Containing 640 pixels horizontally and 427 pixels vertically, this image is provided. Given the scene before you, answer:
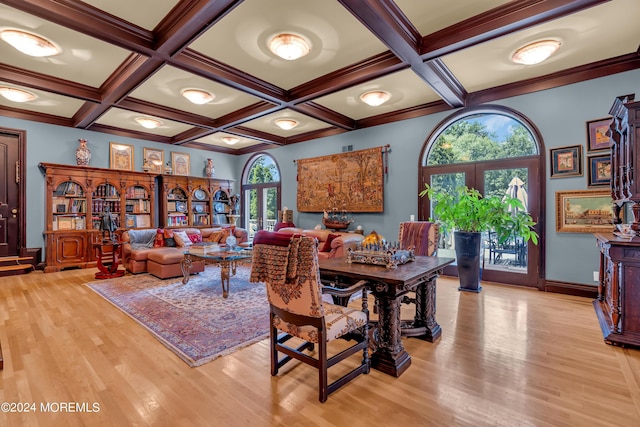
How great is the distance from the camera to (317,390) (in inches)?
79.7

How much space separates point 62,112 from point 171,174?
2482mm

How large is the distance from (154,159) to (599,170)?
884 centimetres

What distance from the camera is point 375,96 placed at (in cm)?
484

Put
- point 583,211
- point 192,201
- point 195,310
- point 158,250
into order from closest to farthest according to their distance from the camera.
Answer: point 195,310 < point 583,211 < point 158,250 < point 192,201

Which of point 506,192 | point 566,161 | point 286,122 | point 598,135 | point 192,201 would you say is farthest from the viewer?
point 192,201

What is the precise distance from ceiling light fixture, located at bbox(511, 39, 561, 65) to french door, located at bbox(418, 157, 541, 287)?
157cm

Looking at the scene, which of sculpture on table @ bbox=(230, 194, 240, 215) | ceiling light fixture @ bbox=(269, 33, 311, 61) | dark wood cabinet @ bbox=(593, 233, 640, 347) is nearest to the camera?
dark wood cabinet @ bbox=(593, 233, 640, 347)

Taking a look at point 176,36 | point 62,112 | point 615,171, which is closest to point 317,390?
point 176,36

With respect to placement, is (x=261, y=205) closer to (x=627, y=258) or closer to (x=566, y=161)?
(x=566, y=161)

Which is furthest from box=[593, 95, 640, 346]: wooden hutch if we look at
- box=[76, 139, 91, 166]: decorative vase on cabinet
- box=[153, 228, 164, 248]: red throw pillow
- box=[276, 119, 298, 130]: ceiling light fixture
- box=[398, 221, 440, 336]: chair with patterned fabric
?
box=[76, 139, 91, 166]: decorative vase on cabinet

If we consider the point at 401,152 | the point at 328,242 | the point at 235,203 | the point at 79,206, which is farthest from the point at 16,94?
the point at 401,152

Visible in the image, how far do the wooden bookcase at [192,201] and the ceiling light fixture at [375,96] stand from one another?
5.24m

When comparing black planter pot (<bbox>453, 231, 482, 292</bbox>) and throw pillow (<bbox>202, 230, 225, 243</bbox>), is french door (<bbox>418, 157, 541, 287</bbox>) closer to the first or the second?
black planter pot (<bbox>453, 231, 482, 292</bbox>)

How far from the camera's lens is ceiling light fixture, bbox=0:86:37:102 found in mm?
4699
